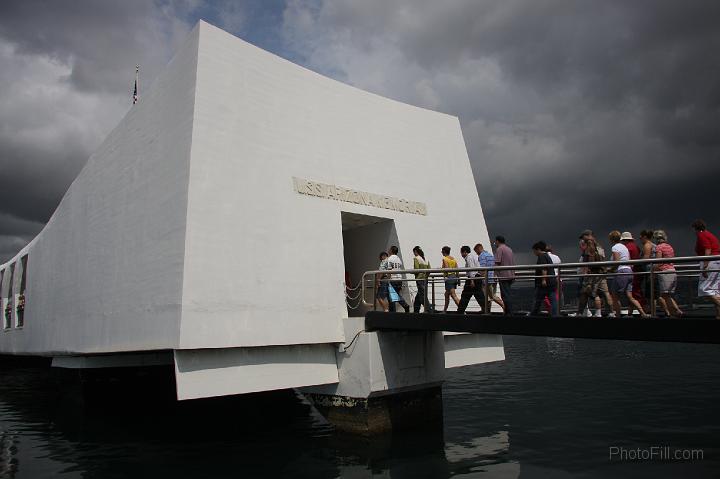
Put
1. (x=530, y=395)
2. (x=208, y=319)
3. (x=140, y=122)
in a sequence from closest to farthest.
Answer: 1. (x=208, y=319)
2. (x=140, y=122)
3. (x=530, y=395)

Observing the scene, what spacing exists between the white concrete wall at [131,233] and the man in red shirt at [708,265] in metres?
8.84

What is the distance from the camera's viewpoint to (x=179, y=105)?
39.8ft

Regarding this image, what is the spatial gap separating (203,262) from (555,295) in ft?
22.0

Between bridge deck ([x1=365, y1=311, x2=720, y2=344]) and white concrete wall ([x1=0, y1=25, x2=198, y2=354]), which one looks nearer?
bridge deck ([x1=365, y1=311, x2=720, y2=344])

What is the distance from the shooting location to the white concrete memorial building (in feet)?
36.7

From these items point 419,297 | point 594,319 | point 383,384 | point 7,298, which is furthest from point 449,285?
point 7,298

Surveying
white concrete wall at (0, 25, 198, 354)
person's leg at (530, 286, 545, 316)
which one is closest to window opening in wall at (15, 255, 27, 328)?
white concrete wall at (0, 25, 198, 354)

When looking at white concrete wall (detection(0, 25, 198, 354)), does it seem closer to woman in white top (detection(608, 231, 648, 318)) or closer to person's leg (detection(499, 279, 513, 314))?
person's leg (detection(499, 279, 513, 314))

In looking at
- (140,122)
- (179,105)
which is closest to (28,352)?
(140,122)

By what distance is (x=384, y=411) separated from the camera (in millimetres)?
12383

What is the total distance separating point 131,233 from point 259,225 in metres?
3.95

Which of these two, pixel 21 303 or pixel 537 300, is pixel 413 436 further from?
pixel 21 303

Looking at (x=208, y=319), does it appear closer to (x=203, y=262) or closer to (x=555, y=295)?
(x=203, y=262)
